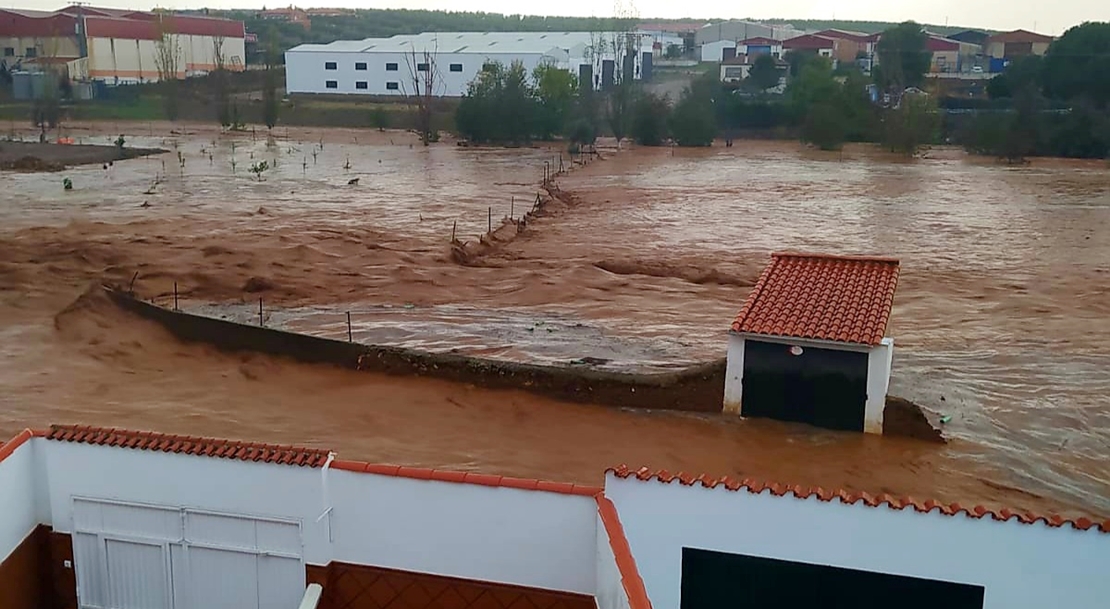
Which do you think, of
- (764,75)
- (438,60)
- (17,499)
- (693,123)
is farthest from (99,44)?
(17,499)

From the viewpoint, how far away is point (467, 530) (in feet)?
22.0

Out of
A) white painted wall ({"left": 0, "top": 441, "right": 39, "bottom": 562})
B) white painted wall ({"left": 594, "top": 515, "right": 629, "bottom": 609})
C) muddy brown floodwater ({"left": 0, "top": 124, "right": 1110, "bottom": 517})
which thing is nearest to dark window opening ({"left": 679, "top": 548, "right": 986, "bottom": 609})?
white painted wall ({"left": 594, "top": 515, "right": 629, "bottom": 609})

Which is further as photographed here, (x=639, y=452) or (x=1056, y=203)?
(x=1056, y=203)

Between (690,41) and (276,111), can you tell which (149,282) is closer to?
(276,111)

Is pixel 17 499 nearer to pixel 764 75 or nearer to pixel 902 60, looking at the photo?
pixel 902 60

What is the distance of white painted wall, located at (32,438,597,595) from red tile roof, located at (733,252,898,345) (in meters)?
5.56

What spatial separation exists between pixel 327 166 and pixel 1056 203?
1043 inches

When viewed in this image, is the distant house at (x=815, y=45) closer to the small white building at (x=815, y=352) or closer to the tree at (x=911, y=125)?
the tree at (x=911, y=125)

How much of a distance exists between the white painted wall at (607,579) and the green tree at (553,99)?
159ft

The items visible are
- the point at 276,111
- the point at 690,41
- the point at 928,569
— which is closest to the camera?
the point at 928,569

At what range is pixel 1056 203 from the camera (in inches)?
1332

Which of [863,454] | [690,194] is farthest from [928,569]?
[690,194]

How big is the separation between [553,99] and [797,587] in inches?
1956

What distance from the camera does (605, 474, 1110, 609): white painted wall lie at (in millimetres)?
6289
